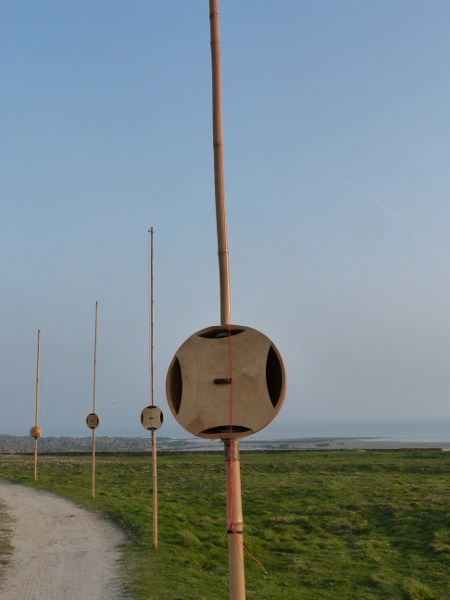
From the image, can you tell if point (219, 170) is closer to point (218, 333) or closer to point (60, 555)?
point (218, 333)

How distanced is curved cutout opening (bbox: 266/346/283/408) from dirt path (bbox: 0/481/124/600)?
28.4ft

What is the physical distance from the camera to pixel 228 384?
488cm

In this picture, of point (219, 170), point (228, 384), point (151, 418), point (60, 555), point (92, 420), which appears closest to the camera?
point (228, 384)

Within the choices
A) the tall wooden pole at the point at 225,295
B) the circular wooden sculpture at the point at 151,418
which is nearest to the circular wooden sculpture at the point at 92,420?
the circular wooden sculpture at the point at 151,418

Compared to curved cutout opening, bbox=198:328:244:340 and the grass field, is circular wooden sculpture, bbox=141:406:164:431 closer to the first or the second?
the grass field

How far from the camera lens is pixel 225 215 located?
5.63 m

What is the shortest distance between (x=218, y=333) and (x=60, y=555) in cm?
1247

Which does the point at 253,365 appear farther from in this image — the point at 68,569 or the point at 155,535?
the point at 155,535

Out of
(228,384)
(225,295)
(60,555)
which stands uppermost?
(225,295)

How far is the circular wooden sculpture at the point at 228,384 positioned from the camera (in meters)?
4.86

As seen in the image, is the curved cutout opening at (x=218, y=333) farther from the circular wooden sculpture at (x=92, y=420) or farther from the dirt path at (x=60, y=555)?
the circular wooden sculpture at (x=92, y=420)

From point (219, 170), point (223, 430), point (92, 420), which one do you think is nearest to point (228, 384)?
point (223, 430)

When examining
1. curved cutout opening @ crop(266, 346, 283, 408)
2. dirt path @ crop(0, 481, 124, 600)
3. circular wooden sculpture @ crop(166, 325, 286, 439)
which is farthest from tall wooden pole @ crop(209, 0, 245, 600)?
dirt path @ crop(0, 481, 124, 600)

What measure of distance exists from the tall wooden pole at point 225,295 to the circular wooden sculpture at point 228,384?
225 mm
